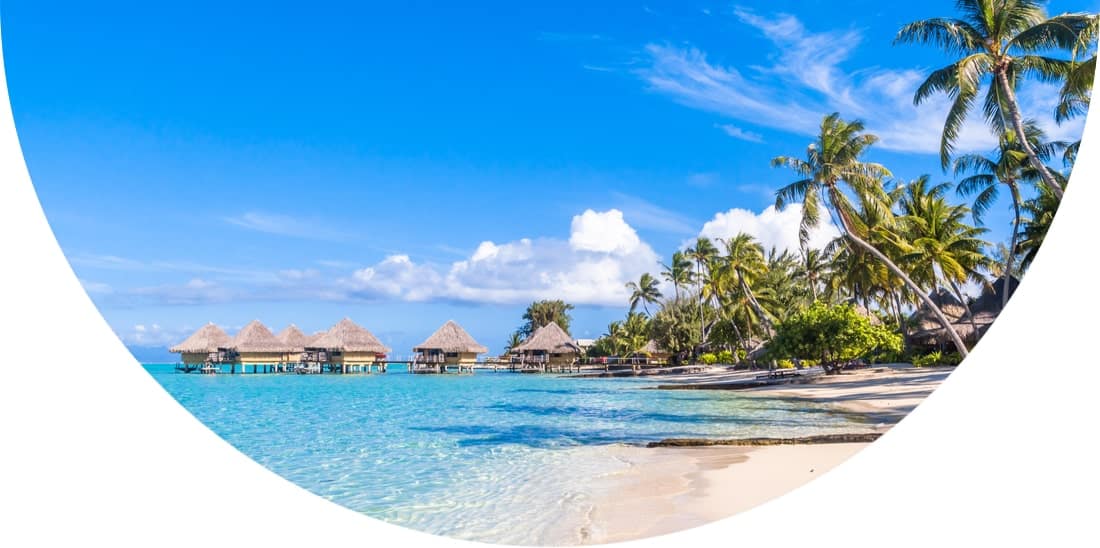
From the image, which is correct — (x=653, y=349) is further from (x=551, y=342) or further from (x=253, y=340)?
(x=253, y=340)

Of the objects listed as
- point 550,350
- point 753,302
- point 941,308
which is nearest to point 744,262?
point 753,302

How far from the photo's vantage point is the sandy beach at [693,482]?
4312 mm

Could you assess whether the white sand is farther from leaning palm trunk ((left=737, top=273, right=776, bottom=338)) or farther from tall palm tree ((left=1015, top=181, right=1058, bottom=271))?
leaning palm trunk ((left=737, top=273, right=776, bottom=338))

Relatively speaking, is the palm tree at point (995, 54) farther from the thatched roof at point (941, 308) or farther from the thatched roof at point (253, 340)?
the thatched roof at point (253, 340)

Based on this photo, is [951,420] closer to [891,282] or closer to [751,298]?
[891,282]

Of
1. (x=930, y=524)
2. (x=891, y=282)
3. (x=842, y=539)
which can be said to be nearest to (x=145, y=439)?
(x=842, y=539)

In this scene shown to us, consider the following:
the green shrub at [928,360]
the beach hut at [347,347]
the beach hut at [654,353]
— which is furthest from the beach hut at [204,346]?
the green shrub at [928,360]

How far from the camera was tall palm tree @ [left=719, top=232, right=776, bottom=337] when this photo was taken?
25609 mm

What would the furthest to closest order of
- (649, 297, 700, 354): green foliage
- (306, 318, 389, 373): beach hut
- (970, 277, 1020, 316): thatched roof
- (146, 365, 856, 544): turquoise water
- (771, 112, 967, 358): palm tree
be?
(306, 318, 389, 373): beach hut
(649, 297, 700, 354): green foliage
(970, 277, 1020, 316): thatched roof
(771, 112, 967, 358): palm tree
(146, 365, 856, 544): turquoise water

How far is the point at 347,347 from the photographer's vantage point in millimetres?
35000

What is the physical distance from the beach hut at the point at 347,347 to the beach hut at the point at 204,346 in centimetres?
448

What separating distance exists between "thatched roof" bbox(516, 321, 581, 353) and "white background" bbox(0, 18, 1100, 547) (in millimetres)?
34426

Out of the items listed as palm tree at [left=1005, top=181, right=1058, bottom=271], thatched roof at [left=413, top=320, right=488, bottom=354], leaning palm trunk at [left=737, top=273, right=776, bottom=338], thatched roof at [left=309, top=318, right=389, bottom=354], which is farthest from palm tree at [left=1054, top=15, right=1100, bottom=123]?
thatched roof at [left=309, top=318, right=389, bottom=354]

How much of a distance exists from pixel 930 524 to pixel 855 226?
12686 millimetres
